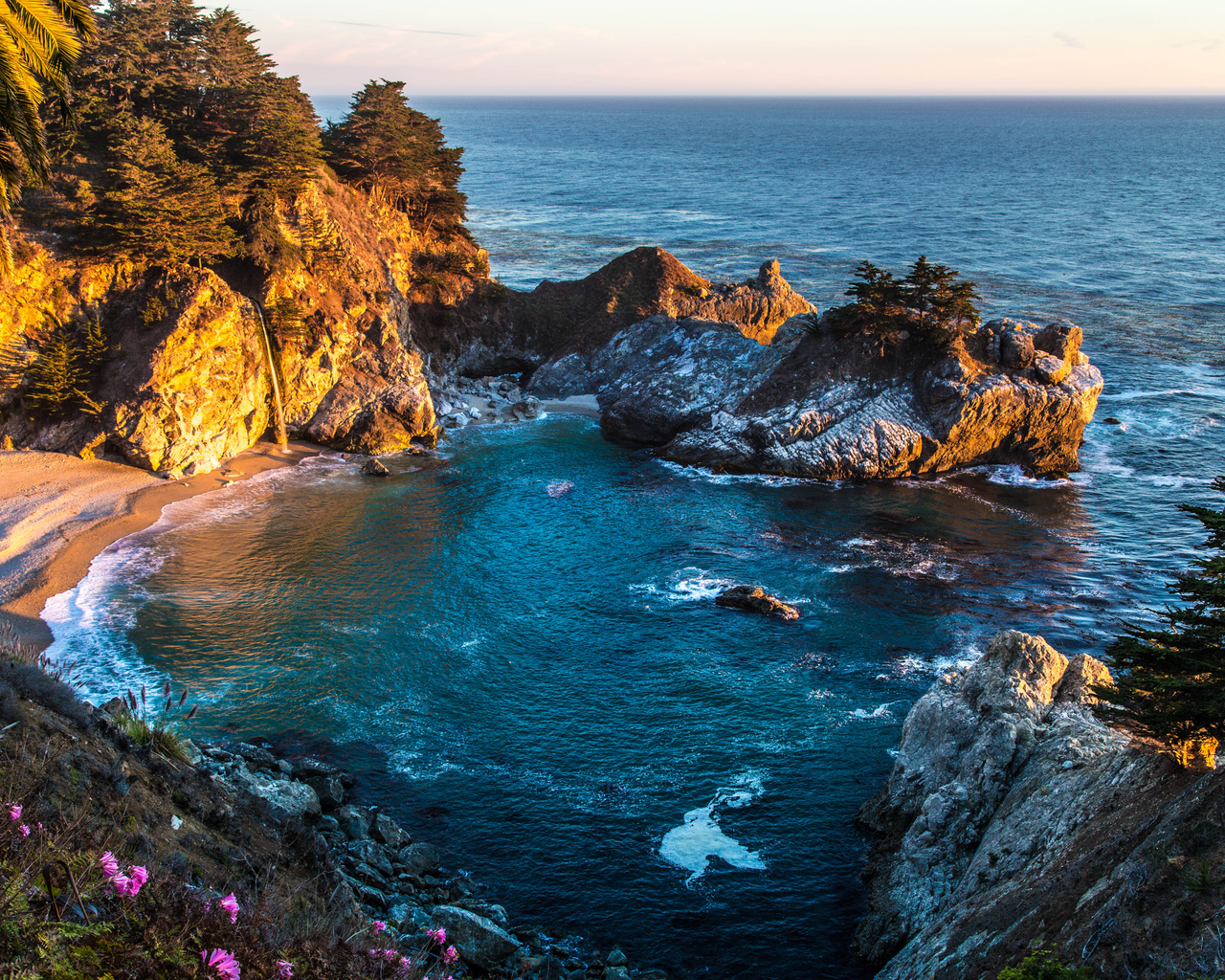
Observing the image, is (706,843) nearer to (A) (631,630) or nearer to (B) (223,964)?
(A) (631,630)

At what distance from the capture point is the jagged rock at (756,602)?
37.7 m

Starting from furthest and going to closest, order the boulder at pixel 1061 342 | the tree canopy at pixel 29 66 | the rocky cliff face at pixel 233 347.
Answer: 1. the boulder at pixel 1061 342
2. the rocky cliff face at pixel 233 347
3. the tree canopy at pixel 29 66

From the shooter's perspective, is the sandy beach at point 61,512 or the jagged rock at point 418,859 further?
A: the sandy beach at point 61,512

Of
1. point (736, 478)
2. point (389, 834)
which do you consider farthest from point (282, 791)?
point (736, 478)

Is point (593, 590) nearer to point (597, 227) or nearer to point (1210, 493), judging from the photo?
point (1210, 493)

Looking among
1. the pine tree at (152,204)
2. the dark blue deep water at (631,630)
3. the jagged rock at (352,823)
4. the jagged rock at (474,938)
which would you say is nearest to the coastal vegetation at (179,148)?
the pine tree at (152,204)

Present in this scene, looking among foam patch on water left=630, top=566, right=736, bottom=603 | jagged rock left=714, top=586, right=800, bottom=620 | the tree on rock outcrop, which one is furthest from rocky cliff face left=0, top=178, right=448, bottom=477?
the tree on rock outcrop

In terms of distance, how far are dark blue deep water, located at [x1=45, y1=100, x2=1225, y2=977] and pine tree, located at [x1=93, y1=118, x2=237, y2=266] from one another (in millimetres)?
16005

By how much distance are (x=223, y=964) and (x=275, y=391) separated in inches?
1980

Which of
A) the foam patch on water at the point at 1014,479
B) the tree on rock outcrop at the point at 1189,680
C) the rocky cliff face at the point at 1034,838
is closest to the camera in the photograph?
the rocky cliff face at the point at 1034,838

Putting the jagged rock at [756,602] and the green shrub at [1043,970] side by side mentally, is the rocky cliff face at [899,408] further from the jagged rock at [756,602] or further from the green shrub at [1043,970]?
the green shrub at [1043,970]

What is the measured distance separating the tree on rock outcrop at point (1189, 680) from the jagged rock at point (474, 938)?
1593cm

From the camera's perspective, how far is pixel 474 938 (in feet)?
67.5

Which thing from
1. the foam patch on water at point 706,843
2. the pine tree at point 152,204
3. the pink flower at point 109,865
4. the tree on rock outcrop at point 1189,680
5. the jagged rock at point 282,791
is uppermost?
the pine tree at point 152,204
